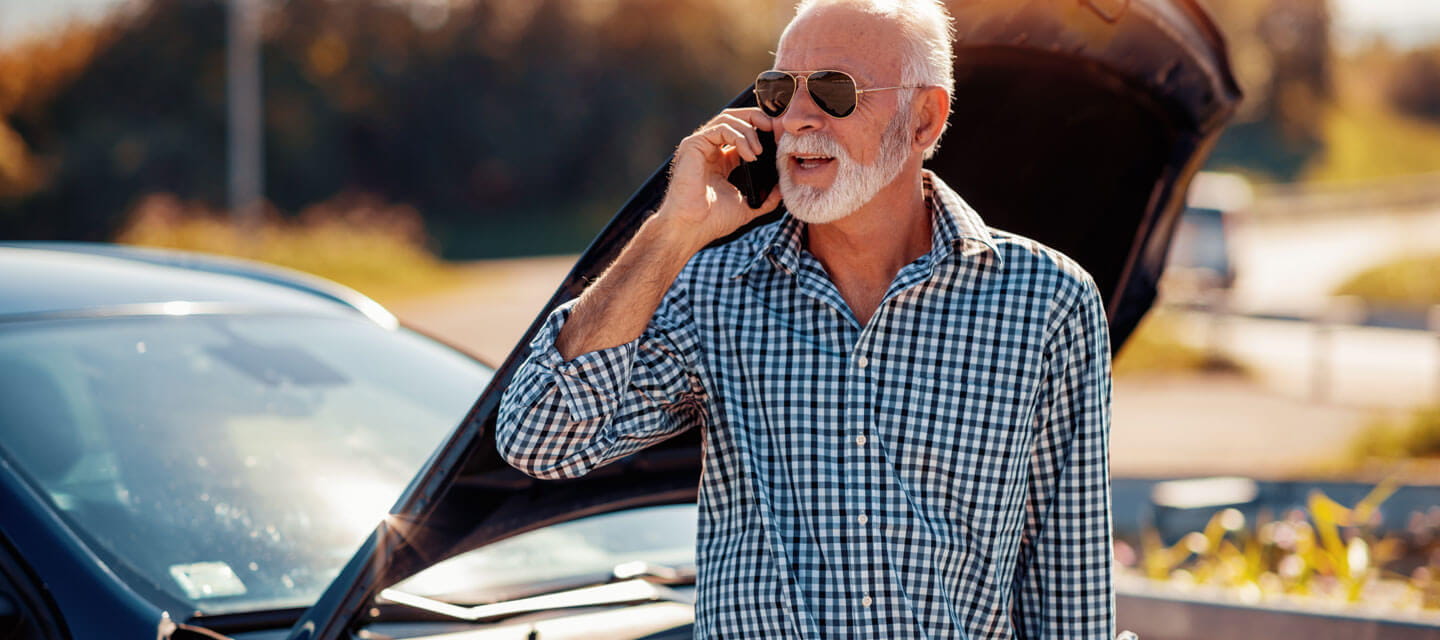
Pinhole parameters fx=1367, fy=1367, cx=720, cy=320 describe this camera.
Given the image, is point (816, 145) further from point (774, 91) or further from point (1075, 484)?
point (1075, 484)

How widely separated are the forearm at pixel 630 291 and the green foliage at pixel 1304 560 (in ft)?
10.6

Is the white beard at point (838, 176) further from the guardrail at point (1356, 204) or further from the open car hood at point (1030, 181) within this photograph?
the guardrail at point (1356, 204)

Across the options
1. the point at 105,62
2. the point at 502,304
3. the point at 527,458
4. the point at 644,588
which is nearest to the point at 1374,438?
the point at 644,588

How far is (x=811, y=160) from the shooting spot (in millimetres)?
2062

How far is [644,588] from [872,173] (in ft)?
3.39

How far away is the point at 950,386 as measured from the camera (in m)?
1.97

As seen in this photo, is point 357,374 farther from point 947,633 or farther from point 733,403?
point 947,633

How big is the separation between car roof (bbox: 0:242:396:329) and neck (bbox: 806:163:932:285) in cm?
170

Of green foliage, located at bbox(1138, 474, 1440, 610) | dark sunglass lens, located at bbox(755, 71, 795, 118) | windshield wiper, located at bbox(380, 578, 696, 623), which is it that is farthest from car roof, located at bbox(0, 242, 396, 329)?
green foliage, located at bbox(1138, 474, 1440, 610)

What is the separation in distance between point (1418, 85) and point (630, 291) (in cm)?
7261

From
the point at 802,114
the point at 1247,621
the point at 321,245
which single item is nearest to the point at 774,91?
the point at 802,114

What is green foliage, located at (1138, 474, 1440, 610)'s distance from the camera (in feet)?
15.3

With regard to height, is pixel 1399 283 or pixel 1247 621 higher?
pixel 1247 621

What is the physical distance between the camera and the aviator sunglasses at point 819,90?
2.01 meters
